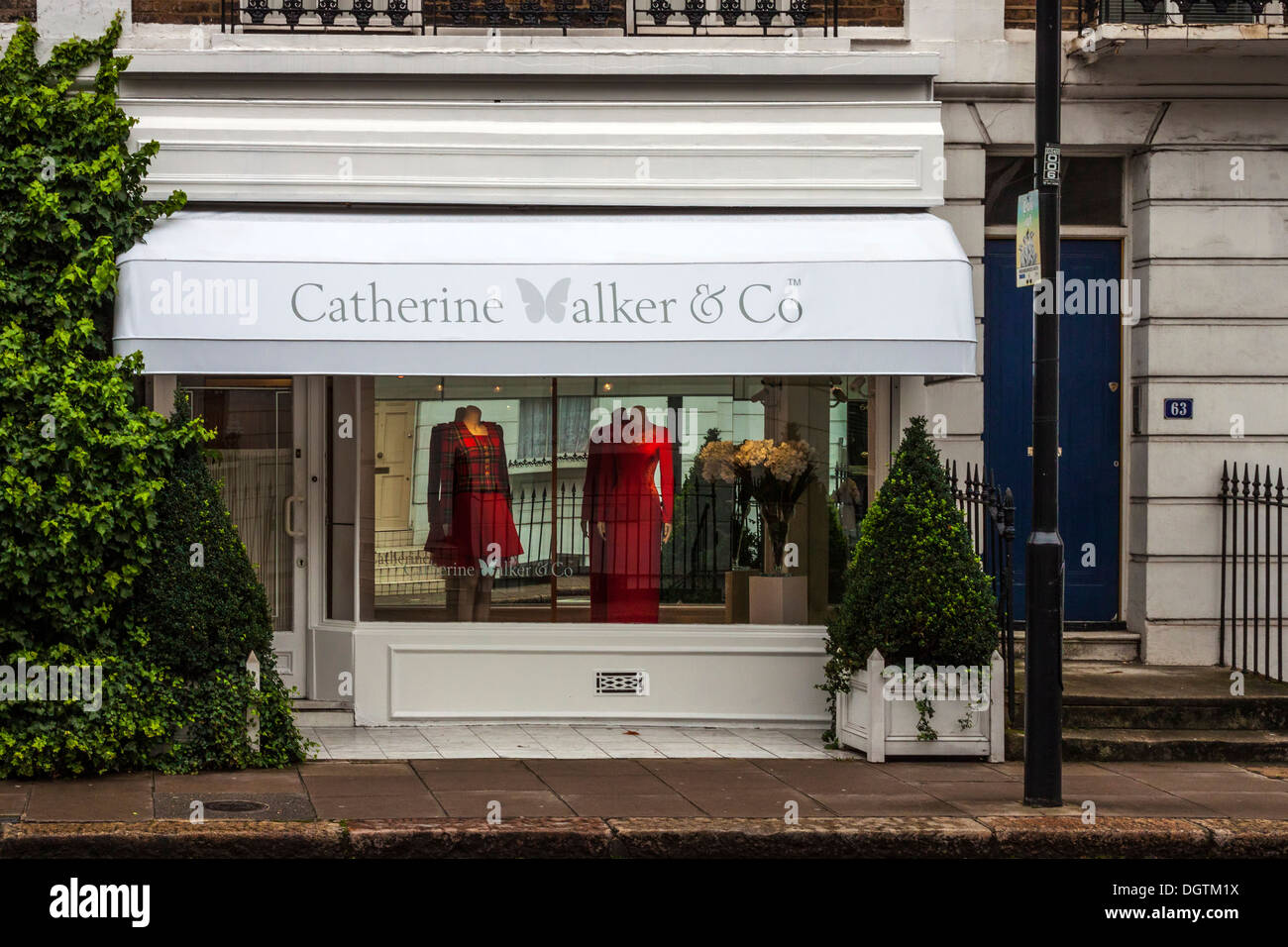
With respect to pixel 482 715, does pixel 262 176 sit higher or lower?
higher

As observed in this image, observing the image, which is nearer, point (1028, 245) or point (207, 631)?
point (1028, 245)

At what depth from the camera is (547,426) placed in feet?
37.4

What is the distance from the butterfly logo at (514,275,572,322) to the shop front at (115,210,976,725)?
1.0 inches

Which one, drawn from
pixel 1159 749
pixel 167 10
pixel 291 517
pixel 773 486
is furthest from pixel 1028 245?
pixel 167 10

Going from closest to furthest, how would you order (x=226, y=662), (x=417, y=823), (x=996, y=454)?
(x=417, y=823) → (x=226, y=662) → (x=996, y=454)

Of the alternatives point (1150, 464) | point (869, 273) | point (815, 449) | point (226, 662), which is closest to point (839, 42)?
point (869, 273)

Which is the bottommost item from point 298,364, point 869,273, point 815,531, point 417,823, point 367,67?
point 417,823

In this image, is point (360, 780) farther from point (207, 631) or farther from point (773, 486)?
point (773, 486)

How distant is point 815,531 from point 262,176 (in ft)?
15.2

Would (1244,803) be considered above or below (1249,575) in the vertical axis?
below

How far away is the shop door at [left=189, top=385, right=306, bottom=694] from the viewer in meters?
11.5

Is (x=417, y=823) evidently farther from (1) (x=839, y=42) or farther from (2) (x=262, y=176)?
(1) (x=839, y=42)

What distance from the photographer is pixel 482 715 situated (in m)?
11.0

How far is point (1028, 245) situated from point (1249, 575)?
448 cm
